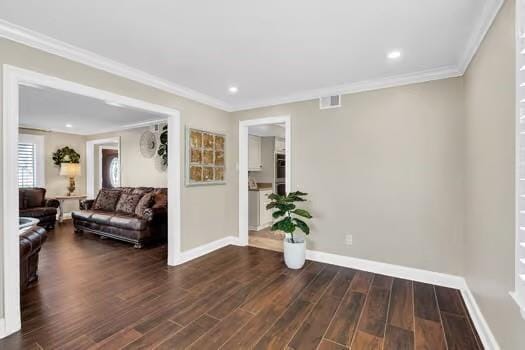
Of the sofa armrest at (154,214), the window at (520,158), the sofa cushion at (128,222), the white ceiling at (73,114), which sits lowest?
the sofa cushion at (128,222)

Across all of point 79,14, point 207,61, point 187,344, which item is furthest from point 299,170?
point 79,14

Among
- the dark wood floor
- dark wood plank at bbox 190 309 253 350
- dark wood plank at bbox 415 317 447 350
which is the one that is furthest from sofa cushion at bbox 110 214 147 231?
dark wood plank at bbox 415 317 447 350

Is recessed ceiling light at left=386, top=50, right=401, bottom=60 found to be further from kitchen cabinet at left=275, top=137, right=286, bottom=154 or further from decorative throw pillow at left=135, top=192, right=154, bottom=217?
decorative throw pillow at left=135, top=192, right=154, bottom=217

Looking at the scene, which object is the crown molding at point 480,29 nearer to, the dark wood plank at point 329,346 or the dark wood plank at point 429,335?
the dark wood plank at point 429,335

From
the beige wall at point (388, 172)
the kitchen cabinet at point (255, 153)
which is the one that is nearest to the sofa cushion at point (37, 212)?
the kitchen cabinet at point (255, 153)

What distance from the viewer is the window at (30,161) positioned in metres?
5.89

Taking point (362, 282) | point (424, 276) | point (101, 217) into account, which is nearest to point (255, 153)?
point (101, 217)

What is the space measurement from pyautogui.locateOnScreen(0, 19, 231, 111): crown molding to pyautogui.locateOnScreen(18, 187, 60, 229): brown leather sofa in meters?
4.47

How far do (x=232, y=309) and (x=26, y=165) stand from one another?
22.3ft

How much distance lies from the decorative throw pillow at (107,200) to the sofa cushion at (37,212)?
1.08m

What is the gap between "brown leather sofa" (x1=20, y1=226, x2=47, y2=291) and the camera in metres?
2.40

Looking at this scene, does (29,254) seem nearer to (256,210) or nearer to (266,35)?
(266,35)

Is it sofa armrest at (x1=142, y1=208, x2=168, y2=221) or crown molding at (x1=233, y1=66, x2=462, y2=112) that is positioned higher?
crown molding at (x1=233, y1=66, x2=462, y2=112)

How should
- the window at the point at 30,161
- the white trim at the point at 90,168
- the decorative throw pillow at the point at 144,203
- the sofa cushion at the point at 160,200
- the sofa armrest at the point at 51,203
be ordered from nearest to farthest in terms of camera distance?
the decorative throw pillow at the point at 144,203 → the sofa cushion at the point at 160,200 → the sofa armrest at the point at 51,203 → the window at the point at 30,161 → the white trim at the point at 90,168
